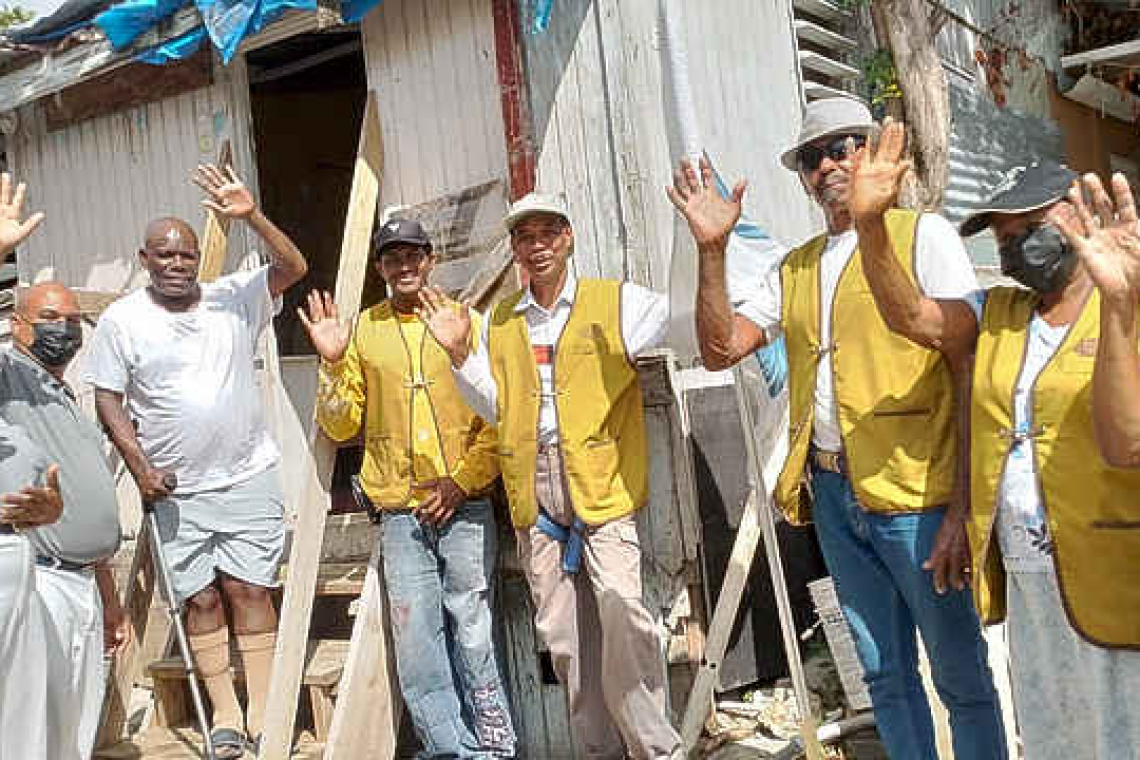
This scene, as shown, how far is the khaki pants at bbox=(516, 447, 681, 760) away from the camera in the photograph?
11.9 feet

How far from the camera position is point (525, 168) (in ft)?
15.3

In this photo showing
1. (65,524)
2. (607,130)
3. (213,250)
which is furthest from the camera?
(213,250)

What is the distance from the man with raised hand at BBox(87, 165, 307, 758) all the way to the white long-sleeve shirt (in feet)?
3.67

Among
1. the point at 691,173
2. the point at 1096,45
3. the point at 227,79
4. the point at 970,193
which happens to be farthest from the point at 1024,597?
the point at 1096,45

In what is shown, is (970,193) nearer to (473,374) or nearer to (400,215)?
(400,215)

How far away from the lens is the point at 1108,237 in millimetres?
2221

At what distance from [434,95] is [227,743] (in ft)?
9.54

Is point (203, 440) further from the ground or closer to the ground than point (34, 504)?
further from the ground

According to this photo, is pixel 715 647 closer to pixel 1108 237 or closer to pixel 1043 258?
pixel 1043 258

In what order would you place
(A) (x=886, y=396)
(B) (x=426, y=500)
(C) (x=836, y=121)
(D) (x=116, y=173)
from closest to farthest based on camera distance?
(A) (x=886, y=396) → (C) (x=836, y=121) → (B) (x=426, y=500) → (D) (x=116, y=173)

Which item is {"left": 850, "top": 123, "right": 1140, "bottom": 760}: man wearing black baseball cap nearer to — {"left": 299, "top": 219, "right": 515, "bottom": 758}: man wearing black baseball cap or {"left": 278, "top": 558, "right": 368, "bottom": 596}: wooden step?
{"left": 299, "top": 219, "right": 515, "bottom": 758}: man wearing black baseball cap

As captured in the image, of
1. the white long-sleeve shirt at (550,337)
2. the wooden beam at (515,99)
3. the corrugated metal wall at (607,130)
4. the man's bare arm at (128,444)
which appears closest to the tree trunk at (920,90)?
the corrugated metal wall at (607,130)

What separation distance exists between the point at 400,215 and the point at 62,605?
7.62 feet

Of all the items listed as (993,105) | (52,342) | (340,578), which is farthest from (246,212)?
(993,105)
